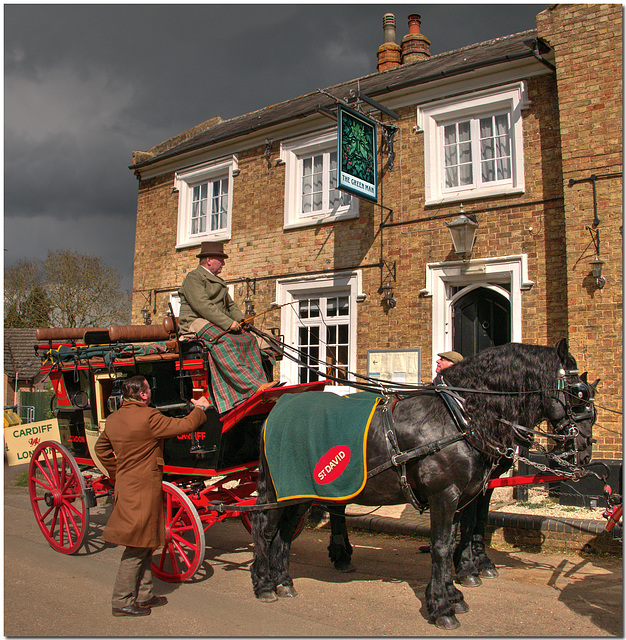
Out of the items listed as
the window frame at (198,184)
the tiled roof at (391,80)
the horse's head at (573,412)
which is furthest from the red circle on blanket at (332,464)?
the window frame at (198,184)

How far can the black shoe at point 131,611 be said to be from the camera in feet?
14.8

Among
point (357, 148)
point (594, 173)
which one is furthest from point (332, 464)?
point (357, 148)

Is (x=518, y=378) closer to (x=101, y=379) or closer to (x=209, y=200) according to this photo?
(x=101, y=379)

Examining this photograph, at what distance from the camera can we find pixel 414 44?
579 inches

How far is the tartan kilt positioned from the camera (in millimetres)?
5688

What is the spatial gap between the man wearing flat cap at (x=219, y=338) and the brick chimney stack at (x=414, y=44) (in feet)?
34.6

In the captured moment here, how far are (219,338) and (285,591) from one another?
2.33 meters

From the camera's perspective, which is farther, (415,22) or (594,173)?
(415,22)

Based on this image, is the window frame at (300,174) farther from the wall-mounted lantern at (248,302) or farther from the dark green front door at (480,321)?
the dark green front door at (480,321)

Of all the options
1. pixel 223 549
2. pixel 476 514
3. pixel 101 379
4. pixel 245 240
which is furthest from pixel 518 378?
pixel 245 240

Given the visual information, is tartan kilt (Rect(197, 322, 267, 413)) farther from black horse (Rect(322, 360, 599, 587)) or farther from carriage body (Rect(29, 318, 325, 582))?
black horse (Rect(322, 360, 599, 587))

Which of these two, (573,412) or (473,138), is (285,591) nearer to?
(573,412)

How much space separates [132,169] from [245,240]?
14.6 feet

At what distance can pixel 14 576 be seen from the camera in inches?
217
